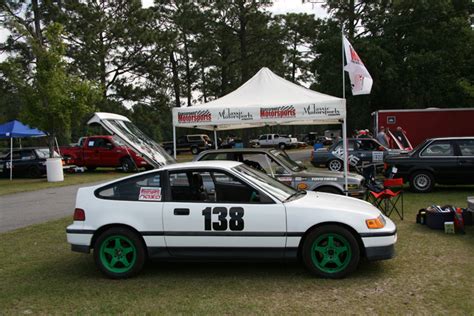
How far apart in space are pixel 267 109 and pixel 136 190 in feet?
17.1

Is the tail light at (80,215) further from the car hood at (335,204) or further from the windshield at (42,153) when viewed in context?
the windshield at (42,153)

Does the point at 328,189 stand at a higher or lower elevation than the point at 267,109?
lower

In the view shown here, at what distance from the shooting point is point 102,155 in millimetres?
22641

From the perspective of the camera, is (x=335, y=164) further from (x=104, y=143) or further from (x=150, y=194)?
(x=150, y=194)

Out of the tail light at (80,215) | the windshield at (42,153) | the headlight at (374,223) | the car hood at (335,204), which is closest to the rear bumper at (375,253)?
the headlight at (374,223)

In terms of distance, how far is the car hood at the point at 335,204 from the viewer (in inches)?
203

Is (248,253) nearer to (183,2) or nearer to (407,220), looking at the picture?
(407,220)

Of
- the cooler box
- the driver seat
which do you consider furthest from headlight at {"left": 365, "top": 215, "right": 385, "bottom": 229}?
the cooler box

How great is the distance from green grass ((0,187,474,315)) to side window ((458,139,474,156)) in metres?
5.83

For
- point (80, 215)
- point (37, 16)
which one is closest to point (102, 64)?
point (37, 16)

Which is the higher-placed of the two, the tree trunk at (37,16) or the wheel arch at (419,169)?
the tree trunk at (37,16)

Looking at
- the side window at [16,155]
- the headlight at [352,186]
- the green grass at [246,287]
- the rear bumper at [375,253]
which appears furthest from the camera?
the side window at [16,155]

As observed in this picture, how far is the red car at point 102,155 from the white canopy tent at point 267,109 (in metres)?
11.8

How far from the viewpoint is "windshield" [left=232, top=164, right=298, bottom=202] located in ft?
17.5
